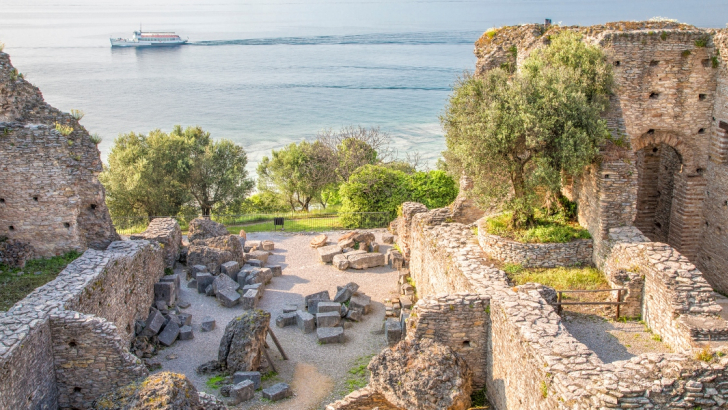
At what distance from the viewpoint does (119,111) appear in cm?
7250

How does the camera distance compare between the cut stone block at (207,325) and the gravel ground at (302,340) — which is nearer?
the gravel ground at (302,340)

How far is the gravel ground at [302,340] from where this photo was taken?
46.9 ft

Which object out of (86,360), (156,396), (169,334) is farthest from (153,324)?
(156,396)

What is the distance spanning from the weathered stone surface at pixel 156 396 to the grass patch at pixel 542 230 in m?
8.93

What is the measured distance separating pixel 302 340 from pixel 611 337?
7.58 metres

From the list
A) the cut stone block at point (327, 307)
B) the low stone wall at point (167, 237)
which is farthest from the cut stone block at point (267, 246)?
the cut stone block at point (327, 307)

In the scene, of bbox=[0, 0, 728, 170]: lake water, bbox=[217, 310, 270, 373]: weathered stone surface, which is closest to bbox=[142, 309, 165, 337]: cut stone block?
bbox=[217, 310, 270, 373]: weathered stone surface

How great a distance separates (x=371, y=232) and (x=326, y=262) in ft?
11.7

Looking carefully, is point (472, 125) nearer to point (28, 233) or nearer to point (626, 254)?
point (626, 254)

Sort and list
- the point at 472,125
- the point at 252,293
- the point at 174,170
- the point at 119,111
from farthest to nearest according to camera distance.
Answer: the point at 119,111, the point at 174,170, the point at 252,293, the point at 472,125

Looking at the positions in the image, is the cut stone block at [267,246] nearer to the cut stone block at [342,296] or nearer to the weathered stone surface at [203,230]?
the weathered stone surface at [203,230]

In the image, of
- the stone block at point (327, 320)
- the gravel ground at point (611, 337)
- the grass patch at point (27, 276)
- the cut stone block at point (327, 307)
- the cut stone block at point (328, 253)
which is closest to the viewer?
the gravel ground at point (611, 337)

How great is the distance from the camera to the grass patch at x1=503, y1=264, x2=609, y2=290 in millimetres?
14766

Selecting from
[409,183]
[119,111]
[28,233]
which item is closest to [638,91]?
[409,183]
